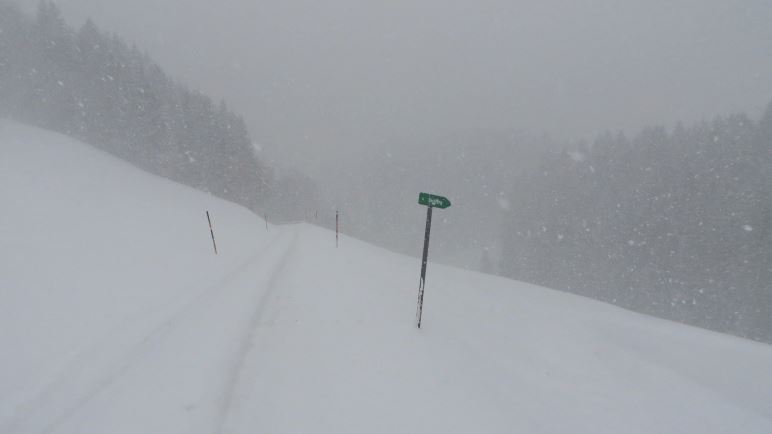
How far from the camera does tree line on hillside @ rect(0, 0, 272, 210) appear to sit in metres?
39.9

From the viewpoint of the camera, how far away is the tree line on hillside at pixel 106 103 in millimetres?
39875

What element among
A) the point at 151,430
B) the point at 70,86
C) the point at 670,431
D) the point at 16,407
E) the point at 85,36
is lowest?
the point at 16,407

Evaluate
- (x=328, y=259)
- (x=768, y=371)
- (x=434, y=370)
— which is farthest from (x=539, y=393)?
(x=328, y=259)

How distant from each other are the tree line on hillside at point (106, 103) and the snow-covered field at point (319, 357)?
37448 mm

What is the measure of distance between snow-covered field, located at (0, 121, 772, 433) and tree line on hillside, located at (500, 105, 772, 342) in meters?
32.2

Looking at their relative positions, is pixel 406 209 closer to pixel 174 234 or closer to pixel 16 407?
pixel 174 234

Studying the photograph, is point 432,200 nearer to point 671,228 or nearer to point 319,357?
point 319,357

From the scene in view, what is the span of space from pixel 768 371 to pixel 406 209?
99.8 meters

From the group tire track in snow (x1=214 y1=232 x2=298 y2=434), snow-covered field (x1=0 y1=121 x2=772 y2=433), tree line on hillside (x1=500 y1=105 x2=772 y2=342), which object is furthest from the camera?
tree line on hillside (x1=500 y1=105 x2=772 y2=342)

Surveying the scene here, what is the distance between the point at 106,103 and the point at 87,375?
51808 mm

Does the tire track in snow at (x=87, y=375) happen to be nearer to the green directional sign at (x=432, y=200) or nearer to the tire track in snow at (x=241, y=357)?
the tire track in snow at (x=241, y=357)

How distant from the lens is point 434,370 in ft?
17.0

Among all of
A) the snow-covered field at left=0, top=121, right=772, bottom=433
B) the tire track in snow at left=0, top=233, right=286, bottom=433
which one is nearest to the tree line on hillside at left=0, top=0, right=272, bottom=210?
the snow-covered field at left=0, top=121, right=772, bottom=433

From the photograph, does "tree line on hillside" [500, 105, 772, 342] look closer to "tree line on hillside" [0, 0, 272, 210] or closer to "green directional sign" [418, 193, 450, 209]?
"green directional sign" [418, 193, 450, 209]
